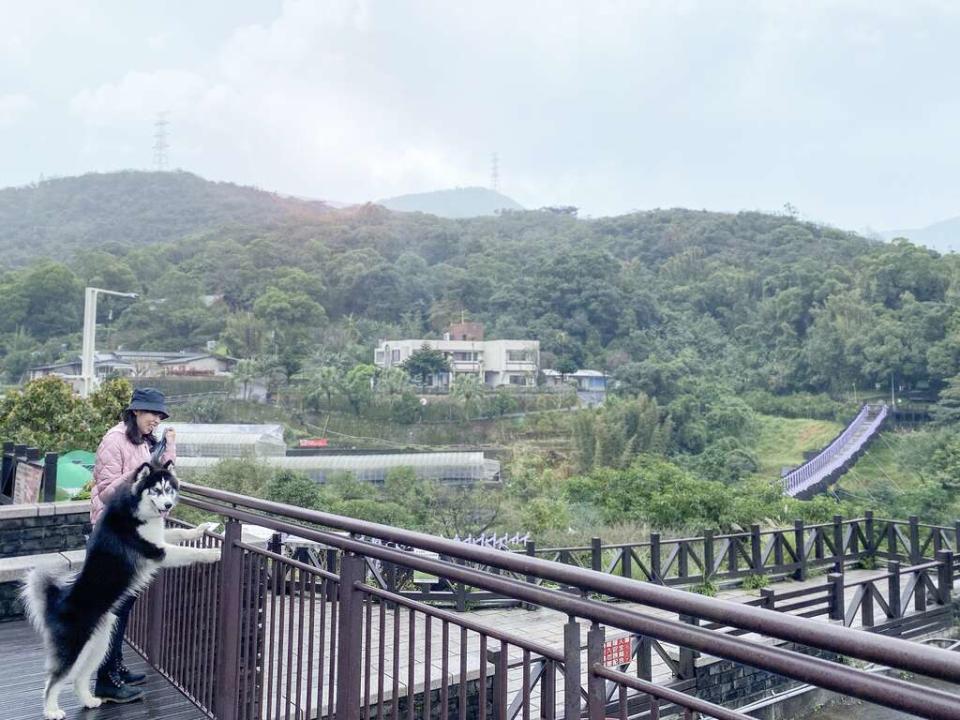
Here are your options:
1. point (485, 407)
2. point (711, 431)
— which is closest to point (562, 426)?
point (485, 407)

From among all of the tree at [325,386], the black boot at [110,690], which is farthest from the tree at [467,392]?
the black boot at [110,690]

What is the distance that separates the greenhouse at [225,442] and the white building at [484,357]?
45.4ft

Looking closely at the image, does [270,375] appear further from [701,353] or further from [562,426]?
[701,353]

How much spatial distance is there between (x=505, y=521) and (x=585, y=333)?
106 ft

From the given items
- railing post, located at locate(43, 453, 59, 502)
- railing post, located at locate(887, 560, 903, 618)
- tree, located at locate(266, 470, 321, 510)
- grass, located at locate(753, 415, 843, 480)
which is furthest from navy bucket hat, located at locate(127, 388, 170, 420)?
grass, located at locate(753, 415, 843, 480)

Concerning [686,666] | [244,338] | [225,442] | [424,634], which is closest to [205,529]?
[424,634]

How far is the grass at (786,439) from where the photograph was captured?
1307 inches

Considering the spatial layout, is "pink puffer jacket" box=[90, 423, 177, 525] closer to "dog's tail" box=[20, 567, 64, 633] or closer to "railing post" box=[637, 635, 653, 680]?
"dog's tail" box=[20, 567, 64, 633]

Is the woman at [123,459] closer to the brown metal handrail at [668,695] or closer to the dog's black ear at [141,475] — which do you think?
the dog's black ear at [141,475]

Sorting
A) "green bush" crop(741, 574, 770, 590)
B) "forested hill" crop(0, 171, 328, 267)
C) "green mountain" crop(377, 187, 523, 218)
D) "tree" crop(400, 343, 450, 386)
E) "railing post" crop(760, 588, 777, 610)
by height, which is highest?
"green mountain" crop(377, 187, 523, 218)

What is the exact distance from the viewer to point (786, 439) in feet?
118

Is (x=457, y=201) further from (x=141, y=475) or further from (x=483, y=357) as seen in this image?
(x=141, y=475)

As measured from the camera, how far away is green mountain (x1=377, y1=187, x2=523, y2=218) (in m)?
164

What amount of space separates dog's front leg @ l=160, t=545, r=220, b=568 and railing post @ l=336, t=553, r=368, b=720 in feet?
2.54
